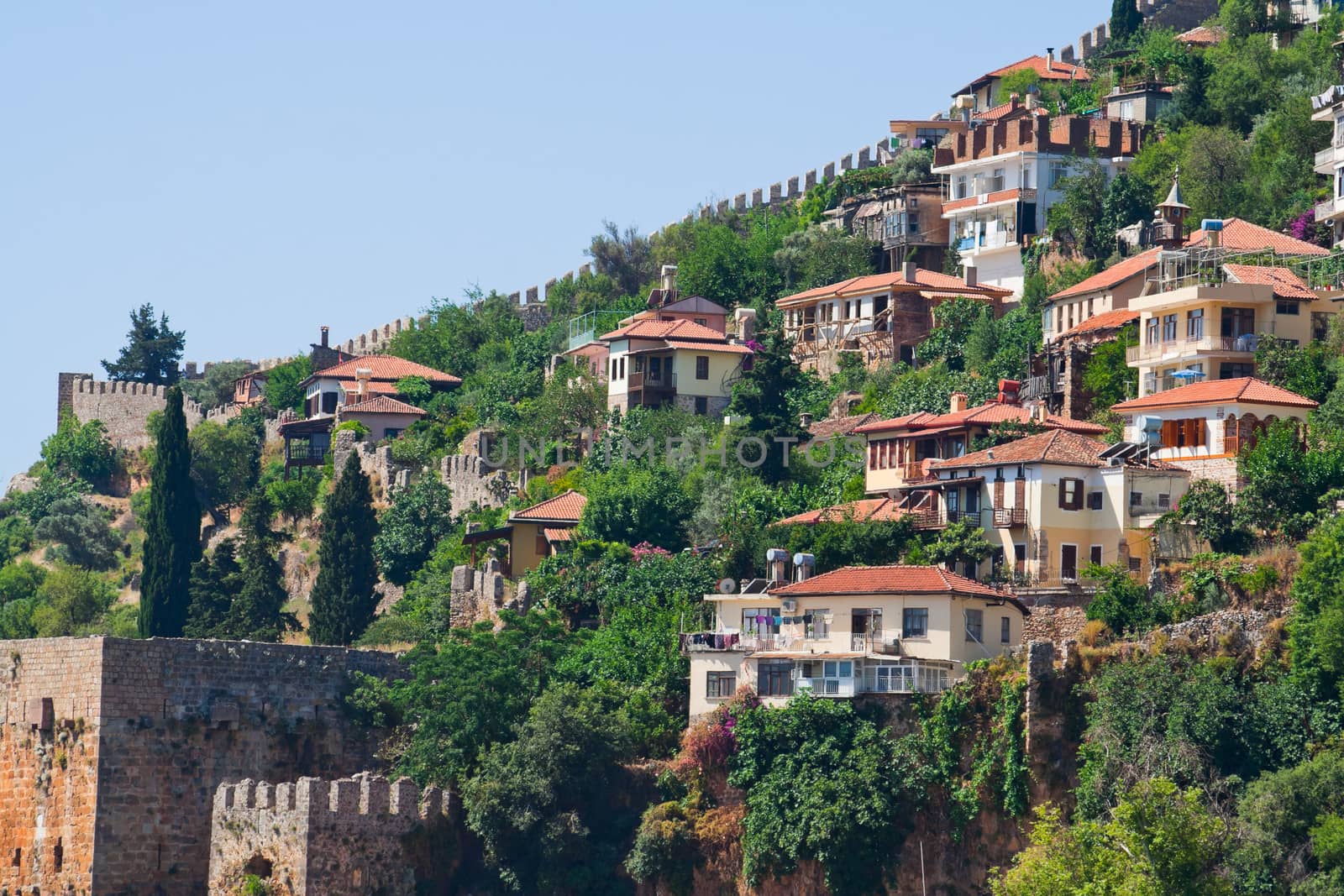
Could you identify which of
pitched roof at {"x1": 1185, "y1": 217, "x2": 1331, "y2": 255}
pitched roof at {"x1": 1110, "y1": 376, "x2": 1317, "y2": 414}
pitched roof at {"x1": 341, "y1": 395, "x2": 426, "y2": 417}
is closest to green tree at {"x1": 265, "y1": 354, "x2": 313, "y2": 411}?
pitched roof at {"x1": 341, "y1": 395, "x2": 426, "y2": 417}

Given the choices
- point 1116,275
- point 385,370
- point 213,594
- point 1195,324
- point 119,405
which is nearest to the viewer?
point 1195,324

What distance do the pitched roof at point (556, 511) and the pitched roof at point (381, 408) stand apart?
61.1 feet

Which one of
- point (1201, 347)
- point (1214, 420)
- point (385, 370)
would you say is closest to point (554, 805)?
point (1214, 420)

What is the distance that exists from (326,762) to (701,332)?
27326mm

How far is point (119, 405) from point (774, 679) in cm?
5731

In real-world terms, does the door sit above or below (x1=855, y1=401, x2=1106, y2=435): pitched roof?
below

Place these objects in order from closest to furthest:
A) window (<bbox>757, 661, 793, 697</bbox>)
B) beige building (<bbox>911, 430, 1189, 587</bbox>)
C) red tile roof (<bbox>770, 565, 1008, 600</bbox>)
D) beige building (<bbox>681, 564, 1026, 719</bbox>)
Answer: beige building (<bbox>681, 564, 1026, 719</bbox>) → red tile roof (<bbox>770, 565, 1008, 600</bbox>) → window (<bbox>757, 661, 793, 697</bbox>) → beige building (<bbox>911, 430, 1189, 587</bbox>)

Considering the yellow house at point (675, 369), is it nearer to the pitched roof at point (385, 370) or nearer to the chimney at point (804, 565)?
the pitched roof at point (385, 370)

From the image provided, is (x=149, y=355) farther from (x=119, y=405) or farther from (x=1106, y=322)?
(x=1106, y=322)

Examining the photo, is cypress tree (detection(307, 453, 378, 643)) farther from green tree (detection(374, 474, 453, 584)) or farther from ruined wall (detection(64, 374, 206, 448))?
ruined wall (detection(64, 374, 206, 448))

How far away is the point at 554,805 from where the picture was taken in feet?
206

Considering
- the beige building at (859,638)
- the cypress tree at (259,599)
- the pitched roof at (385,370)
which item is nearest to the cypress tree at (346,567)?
the cypress tree at (259,599)

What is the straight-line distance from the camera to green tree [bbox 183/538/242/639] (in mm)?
80375

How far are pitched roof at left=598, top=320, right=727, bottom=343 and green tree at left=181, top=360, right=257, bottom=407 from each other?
93.7ft
